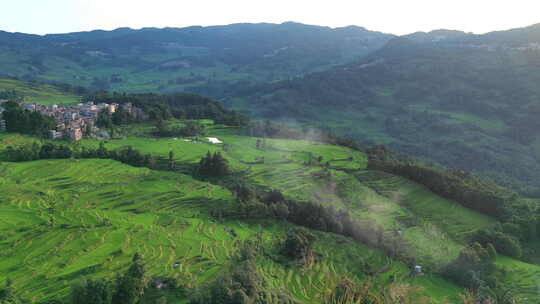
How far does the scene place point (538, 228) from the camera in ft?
153

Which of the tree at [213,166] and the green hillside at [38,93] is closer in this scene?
the tree at [213,166]

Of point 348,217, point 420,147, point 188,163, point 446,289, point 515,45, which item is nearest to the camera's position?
point 446,289

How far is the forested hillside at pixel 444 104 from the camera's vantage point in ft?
365

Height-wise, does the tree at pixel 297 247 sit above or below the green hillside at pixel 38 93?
below

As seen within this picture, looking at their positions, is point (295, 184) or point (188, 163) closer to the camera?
point (295, 184)

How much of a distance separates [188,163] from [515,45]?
201 meters

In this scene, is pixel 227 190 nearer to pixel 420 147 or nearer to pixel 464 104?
pixel 420 147

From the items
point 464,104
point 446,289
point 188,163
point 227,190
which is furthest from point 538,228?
point 464,104

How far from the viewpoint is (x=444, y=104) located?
507 feet

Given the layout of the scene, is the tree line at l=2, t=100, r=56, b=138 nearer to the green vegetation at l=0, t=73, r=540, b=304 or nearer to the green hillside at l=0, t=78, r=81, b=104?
the green vegetation at l=0, t=73, r=540, b=304

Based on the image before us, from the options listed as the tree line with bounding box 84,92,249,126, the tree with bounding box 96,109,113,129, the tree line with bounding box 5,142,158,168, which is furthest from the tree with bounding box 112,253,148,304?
the tree line with bounding box 84,92,249,126

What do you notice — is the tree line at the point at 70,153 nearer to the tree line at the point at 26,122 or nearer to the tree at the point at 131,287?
the tree line at the point at 26,122

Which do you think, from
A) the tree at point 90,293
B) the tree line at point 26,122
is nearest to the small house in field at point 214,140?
the tree line at point 26,122

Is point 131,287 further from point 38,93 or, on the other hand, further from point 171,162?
point 38,93
